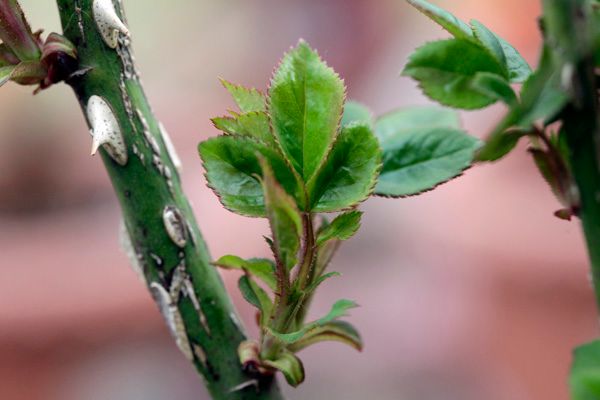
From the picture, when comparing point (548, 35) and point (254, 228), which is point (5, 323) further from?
point (548, 35)

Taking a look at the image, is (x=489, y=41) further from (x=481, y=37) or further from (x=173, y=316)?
(x=173, y=316)

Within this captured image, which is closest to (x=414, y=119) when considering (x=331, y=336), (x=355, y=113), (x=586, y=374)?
(x=355, y=113)

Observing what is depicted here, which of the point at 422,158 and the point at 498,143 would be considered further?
the point at 422,158

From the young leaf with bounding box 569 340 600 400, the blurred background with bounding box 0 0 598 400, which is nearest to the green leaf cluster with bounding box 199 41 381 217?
the young leaf with bounding box 569 340 600 400

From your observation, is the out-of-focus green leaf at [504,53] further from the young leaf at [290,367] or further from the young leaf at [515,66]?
the young leaf at [290,367]

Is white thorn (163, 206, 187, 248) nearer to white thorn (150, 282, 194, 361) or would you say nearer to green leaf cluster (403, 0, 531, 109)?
white thorn (150, 282, 194, 361)

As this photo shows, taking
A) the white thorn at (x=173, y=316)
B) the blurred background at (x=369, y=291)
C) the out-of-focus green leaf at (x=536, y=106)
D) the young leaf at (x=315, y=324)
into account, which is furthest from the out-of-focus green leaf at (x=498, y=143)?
the blurred background at (x=369, y=291)

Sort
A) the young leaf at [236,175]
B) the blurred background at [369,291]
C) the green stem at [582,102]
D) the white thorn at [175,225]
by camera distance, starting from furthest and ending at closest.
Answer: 1. the blurred background at [369,291]
2. the white thorn at [175,225]
3. the young leaf at [236,175]
4. the green stem at [582,102]
